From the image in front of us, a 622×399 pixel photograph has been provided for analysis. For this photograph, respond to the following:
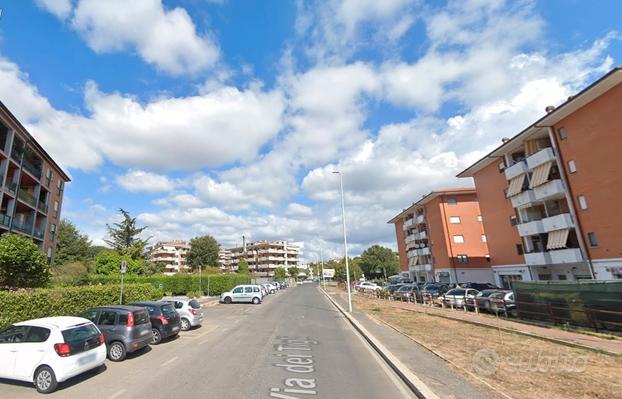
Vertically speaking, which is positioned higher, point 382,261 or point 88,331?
point 382,261

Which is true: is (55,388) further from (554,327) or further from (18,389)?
(554,327)

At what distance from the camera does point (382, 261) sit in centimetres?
9906

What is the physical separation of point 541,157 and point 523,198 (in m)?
4.75

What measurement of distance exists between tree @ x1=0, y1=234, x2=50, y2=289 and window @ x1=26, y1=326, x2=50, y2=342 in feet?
43.2

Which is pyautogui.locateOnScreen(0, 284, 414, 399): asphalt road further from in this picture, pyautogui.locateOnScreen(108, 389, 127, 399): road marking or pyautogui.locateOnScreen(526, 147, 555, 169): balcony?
pyautogui.locateOnScreen(526, 147, 555, 169): balcony

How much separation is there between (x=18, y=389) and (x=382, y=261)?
96.7 meters

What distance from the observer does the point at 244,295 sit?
3362 cm

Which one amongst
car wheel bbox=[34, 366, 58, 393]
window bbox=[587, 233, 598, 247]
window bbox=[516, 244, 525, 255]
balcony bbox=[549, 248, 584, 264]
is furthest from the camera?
window bbox=[516, 244, 525, 255]

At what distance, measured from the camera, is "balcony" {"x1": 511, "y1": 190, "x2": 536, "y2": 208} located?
30.8m

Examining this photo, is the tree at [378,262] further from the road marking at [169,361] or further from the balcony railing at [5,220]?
the road marking at [169,361]

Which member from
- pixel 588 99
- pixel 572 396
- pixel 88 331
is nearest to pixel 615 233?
pixel 588 99

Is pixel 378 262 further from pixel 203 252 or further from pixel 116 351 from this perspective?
pixel 116 351

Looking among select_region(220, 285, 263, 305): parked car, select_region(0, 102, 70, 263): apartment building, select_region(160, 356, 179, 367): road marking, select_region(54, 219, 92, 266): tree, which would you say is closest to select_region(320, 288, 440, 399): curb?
select_region(160, 356, 179, 367): road marking

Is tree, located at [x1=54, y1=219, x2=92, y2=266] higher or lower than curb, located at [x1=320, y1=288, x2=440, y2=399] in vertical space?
higher
